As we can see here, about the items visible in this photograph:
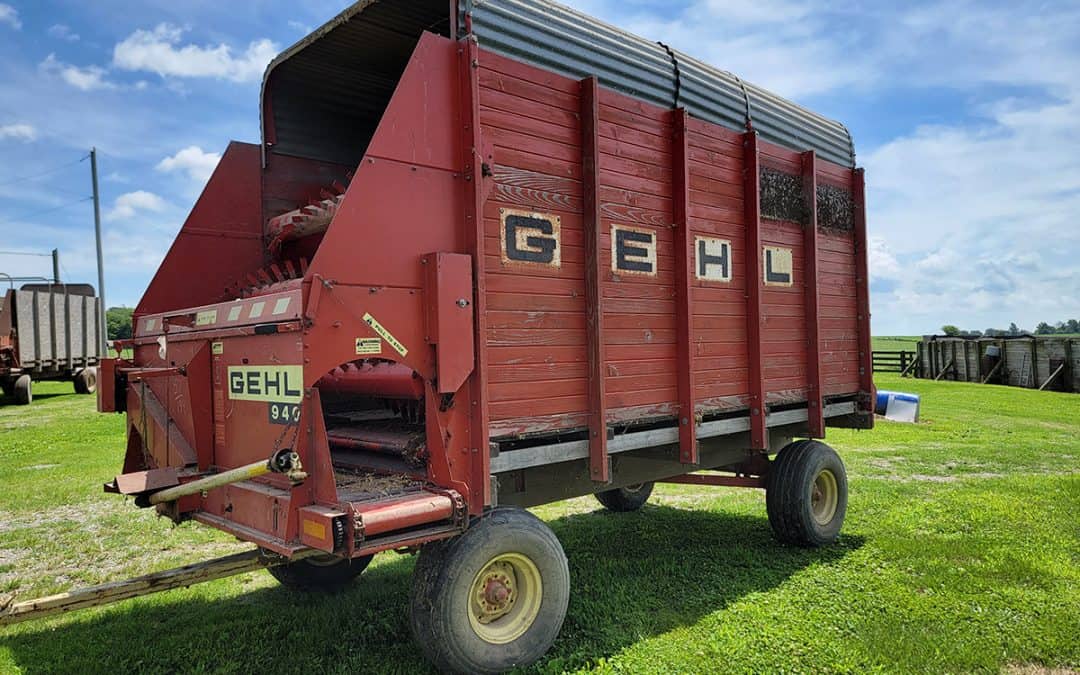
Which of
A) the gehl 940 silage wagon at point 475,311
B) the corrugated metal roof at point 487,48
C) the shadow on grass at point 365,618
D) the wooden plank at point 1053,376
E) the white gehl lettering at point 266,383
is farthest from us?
the wooden plank at point 1053,376

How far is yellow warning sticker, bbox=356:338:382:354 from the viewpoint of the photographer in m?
3.62

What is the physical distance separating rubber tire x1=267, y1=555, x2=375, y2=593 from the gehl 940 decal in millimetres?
2628

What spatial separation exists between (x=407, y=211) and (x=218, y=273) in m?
2.48

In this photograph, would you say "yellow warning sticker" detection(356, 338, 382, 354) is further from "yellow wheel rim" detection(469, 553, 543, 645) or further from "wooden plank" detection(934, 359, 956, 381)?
"wooden plank" detection(934, 359, 956, 381)

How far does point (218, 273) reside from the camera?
5.56 metres

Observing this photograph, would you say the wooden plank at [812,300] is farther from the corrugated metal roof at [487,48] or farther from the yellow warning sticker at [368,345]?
the yellow warning sticker at [368,345]

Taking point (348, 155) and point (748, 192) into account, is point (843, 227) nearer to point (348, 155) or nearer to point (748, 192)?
point (748, 192)

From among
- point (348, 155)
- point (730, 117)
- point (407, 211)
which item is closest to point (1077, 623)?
point (730, 117)

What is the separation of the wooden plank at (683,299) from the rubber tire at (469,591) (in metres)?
1.53

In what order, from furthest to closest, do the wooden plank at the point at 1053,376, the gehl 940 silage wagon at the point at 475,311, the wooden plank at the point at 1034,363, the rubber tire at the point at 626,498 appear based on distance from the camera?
the wooden plank at the point at 1034,363 < the wooden plank at the point at 1053,376 < the rubber tire at the point at 626,498 < the gehl 940 silage wagon at the point at 475,311

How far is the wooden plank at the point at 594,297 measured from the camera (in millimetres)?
4520

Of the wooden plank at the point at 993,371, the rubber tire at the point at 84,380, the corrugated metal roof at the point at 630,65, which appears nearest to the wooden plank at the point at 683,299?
the corrugated metal roof at the point at 630,65

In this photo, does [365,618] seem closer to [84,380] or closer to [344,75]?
[344,75]

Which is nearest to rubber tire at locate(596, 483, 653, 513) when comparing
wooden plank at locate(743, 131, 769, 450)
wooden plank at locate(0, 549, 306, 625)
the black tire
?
wooden plank at locate(743, 131, 769, 450)
